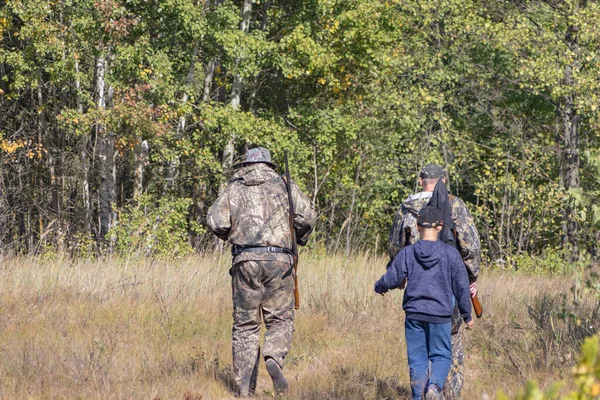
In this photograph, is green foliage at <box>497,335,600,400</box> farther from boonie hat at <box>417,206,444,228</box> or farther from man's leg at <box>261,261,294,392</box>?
man's leg at <box>261,261,294,392</box>

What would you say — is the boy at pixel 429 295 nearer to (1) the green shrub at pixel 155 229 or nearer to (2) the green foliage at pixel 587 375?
(2) the green foliage at pixel 587 375

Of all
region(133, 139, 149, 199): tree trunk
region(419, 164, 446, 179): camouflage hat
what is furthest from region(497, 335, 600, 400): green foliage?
region(133, 139, 149, 199): tree trunk

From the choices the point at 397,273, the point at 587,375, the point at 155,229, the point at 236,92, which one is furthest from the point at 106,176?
the point at 587,375

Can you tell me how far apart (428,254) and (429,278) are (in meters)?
0.15

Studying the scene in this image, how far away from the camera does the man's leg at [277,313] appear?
645 cm

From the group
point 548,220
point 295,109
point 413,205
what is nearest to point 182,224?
point 295,109

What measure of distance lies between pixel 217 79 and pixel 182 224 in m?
3.75

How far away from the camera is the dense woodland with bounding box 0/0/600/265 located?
15820 mm

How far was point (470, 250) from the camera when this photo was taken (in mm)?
6078

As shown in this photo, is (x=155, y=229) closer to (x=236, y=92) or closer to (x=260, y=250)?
(x=236, y=92)

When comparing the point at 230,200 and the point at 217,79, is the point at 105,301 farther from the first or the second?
the point at 217,79

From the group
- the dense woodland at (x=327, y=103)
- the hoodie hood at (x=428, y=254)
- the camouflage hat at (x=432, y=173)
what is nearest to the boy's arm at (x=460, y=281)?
the hoodie hood at (x=428, y=254)

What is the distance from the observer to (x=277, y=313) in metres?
6.57

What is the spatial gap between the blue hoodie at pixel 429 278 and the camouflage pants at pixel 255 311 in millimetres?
1368
